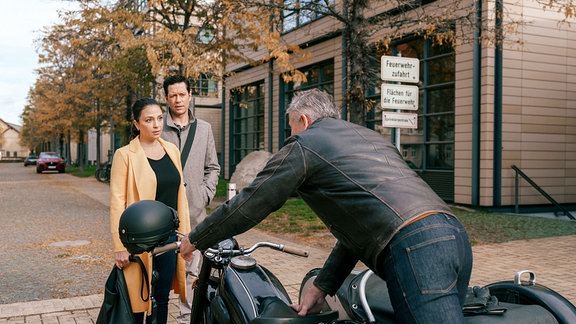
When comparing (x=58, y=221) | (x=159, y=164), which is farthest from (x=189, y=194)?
(x=58, y=221)

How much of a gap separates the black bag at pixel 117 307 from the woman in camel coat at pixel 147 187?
100 mm

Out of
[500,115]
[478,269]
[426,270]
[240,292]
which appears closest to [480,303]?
[426,270]

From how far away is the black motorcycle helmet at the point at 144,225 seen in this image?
2.20 metres

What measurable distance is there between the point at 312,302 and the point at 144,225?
0.75m

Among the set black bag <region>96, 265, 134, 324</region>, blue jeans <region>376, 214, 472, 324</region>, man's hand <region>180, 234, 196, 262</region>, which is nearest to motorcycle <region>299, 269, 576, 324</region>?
blue jeans <region>376, 214, 472, 324</region>

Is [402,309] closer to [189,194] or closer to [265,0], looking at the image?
[189,194]

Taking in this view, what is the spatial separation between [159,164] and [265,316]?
1787 millimetres

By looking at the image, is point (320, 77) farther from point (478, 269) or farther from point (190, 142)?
point (190, 142)

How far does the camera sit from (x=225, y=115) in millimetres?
27172

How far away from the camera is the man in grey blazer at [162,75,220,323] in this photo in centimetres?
396

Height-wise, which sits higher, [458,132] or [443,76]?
[443,76]

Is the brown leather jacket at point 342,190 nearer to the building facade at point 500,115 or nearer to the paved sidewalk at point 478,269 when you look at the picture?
the paved sidewalk at point 478,269

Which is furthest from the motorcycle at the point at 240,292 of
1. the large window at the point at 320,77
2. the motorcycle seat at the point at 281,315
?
the large window at the point at 320,77

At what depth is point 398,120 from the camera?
6906mm
